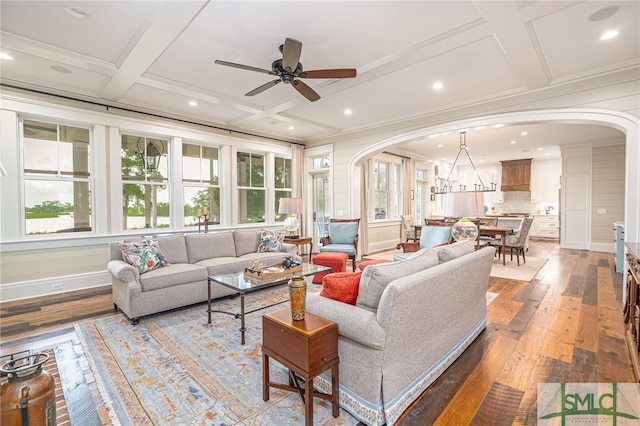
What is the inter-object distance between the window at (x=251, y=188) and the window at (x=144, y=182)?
1.52m

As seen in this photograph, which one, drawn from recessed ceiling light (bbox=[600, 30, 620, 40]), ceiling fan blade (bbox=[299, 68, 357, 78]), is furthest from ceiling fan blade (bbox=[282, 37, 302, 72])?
recessed ceiling light (bbox=[600, 30, 620, 40])

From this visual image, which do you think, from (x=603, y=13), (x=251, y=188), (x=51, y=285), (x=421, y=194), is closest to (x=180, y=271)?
(x=51, y=285)

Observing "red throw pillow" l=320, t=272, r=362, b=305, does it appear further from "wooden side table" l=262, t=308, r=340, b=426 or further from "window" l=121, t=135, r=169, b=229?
"window" l=121, t=135, r=169, b=229

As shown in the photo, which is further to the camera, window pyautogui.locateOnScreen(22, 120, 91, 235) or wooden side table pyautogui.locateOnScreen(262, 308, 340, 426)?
window pyautogui.locateOnScreen(22, 120, 91, 235)

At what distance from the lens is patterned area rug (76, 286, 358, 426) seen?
1.82 metres

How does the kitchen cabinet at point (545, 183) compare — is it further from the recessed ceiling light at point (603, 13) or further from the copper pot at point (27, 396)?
the copper pot at point (27, 396)

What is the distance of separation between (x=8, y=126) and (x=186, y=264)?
3.00m

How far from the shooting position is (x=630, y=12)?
103 inches

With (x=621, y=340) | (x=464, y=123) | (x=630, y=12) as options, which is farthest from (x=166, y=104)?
(x=621, y=340)

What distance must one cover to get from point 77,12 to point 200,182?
11.5 ft

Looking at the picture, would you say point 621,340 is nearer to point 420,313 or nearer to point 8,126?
point 420,313

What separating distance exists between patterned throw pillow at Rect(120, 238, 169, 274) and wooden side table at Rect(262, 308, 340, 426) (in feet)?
7.78

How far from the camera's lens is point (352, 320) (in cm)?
176

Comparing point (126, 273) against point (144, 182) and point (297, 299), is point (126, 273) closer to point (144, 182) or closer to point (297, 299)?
point (297, 299)
